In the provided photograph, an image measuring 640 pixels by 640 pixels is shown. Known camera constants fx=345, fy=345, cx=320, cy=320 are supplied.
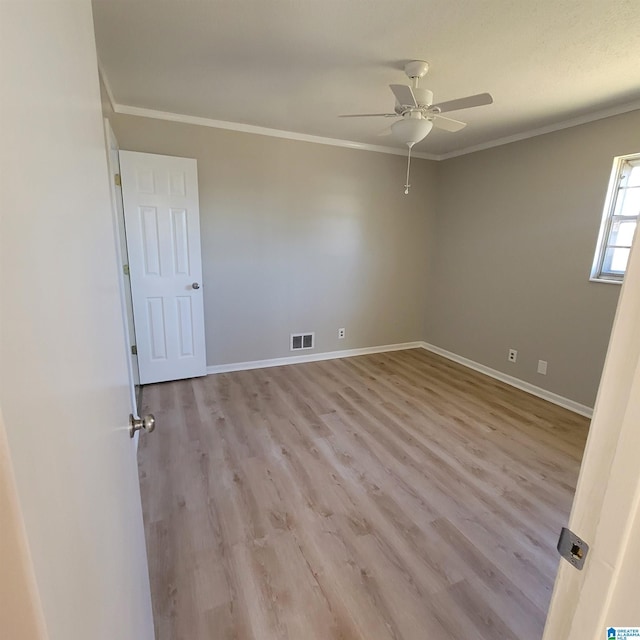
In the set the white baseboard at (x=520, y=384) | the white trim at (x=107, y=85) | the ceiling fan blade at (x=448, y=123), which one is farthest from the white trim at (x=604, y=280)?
the white trim at (x=107, y=85)

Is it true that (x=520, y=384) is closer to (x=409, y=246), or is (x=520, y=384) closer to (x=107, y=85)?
(x=409, y=246)

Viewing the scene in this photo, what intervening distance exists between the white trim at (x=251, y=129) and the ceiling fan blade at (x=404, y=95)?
6.12 ft

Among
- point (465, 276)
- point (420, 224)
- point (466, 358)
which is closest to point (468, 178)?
point (420, 224)

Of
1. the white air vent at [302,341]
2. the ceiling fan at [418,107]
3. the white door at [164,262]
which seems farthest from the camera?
the white air vent at [302,341]

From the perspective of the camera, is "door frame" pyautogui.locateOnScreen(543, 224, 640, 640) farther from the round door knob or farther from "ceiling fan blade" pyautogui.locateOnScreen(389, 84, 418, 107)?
"ceiling fan blade" pyautogui.locateOnScreen(389, 84, 418, 107)

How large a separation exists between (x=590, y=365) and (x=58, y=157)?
12.2ft

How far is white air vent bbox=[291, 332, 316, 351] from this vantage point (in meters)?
4.09

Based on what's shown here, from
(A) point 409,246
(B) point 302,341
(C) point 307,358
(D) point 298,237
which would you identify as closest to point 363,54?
(D) point 298,237

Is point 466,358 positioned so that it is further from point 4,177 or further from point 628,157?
point 4,177

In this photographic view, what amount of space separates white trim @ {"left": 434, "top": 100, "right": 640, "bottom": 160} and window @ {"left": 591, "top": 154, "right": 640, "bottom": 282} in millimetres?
352

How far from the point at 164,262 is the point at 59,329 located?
3.05 m

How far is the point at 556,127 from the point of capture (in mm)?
3090

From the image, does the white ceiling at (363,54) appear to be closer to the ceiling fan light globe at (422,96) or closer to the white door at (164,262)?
the ceiling fan light globe at (422,96)

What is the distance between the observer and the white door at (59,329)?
1.04ft
